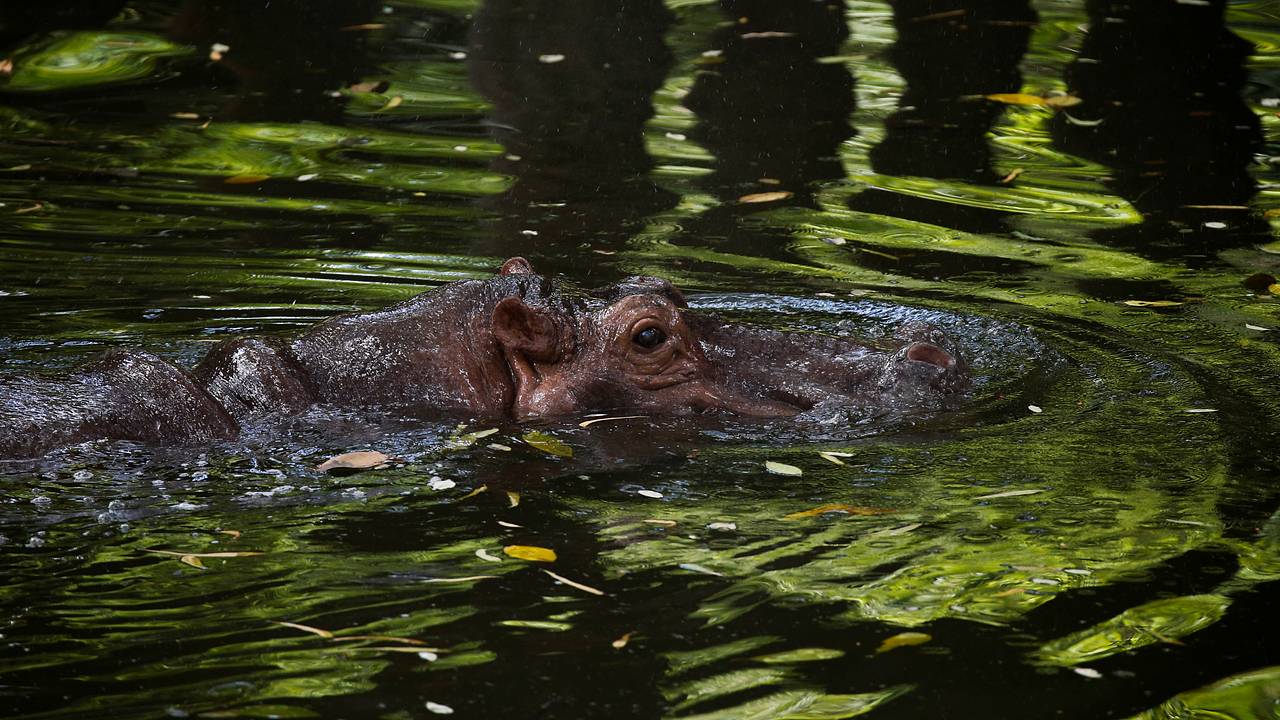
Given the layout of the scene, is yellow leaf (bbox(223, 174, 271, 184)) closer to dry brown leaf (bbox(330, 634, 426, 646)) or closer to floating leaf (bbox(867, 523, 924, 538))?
floating leaf (bbox(867, 523, 924, 538))

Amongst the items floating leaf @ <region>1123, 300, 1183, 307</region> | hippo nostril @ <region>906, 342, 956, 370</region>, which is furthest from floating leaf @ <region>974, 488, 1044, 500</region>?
floating leaf @ <region>1123, 300, 1183, 307</region>

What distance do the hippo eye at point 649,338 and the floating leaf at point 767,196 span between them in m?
5.94

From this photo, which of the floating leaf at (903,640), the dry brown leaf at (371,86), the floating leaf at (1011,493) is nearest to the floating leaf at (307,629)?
the floating leaf at (903,640)

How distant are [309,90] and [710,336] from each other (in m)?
10.5

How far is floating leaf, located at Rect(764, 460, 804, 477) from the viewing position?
7.61m

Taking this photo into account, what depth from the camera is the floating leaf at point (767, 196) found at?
1399 centimetres

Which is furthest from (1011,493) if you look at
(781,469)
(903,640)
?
(903,640)

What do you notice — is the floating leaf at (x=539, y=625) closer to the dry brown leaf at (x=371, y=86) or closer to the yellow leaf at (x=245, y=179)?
the yellow leaf at (x=245, y=179)

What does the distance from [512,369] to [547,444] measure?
53 cm

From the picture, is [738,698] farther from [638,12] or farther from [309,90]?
[638,12]

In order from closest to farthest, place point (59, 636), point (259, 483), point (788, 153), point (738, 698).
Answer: point (738, 698) → point (59, 636) → point (259, 483) → point (788, 153)

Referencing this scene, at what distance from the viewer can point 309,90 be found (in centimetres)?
1780

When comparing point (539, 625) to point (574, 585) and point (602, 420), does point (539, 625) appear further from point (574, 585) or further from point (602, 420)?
point (602, 420)

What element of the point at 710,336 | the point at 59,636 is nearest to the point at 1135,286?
the point at 710,336
